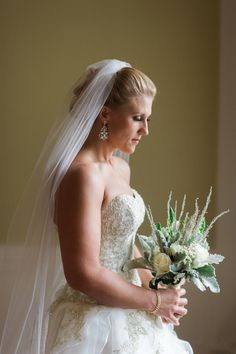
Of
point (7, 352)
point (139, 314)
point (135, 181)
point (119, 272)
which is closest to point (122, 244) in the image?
point (119, 272)

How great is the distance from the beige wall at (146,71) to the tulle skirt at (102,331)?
1.29 metres

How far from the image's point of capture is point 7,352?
5.97 ft

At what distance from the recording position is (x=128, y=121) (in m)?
1.74

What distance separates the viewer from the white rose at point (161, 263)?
63.7 inches

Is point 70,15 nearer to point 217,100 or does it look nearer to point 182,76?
point 182,76

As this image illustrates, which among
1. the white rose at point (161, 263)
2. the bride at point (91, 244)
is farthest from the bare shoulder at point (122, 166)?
the white rose at point (161, 263)

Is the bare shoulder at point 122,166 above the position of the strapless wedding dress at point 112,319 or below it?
above

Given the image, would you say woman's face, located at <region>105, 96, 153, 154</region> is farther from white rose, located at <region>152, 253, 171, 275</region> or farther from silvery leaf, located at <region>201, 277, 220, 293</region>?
silvery leaf, located at <region>201, 277, 220, 293</region>

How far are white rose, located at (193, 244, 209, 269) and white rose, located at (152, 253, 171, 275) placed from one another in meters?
0.08

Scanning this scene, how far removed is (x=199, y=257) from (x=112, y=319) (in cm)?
32

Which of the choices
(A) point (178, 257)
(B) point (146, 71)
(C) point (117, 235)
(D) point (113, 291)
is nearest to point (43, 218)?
(C) point (117, 235)

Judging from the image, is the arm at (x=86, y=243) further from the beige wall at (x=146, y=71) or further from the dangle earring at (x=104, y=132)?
the beige wall at (x=146, y=71)

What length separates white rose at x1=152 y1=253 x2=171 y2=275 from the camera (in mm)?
1617

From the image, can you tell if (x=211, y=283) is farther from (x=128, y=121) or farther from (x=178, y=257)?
(x=128, y=121)
